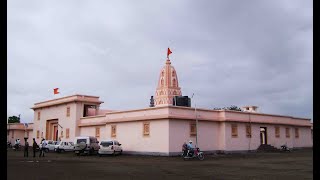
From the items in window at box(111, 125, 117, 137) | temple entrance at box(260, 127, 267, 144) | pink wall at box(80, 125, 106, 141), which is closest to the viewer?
window at box(111, 125, 117, 137)

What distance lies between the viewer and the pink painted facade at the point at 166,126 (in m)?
31.4

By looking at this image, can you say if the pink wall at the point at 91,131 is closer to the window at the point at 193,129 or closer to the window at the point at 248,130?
the window at the point at 193,129

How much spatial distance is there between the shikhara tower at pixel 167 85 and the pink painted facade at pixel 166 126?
1018cm

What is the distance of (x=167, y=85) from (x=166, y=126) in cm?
2382

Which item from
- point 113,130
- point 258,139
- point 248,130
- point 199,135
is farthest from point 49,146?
point 258,139

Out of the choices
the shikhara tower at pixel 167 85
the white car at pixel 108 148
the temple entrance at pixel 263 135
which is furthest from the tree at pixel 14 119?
the temple entrance at pixel 263 135

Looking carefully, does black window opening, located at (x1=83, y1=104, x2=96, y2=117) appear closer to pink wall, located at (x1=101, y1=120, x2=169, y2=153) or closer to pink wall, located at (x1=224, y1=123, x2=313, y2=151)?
pink wall, located at (x1=101, y1=120, x2=169, y2=153)

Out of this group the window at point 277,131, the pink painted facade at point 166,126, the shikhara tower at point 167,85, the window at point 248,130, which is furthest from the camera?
the shikhara tower at point 167,85

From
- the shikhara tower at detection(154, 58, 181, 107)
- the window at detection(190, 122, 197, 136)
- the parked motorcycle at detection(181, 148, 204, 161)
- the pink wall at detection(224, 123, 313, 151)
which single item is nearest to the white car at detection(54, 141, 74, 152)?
the window at detection(190, 122, 197, 136)

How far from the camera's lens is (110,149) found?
32.3m

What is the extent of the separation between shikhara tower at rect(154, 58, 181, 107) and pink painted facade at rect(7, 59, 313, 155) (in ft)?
33.4

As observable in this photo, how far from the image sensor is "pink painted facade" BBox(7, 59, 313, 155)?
3139 centimetres
